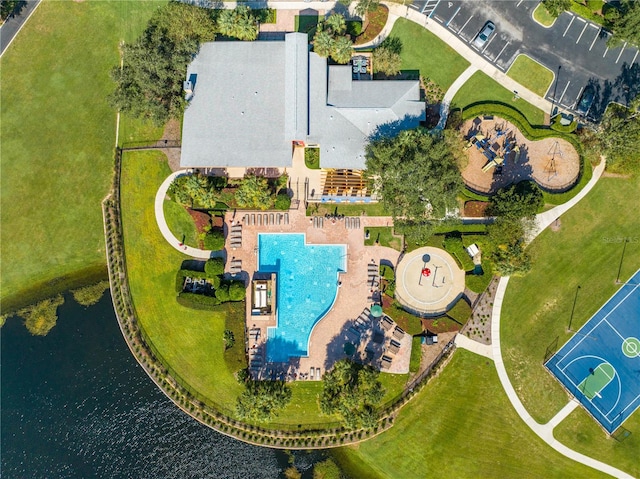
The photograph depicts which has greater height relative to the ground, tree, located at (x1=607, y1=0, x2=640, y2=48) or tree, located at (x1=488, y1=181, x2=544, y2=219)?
tree, located at (x1=607, y1=0, x2=640, y2=48)

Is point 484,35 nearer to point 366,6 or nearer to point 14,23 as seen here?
point 366,6

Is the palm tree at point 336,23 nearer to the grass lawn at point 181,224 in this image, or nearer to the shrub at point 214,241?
the shrub at point 214,241

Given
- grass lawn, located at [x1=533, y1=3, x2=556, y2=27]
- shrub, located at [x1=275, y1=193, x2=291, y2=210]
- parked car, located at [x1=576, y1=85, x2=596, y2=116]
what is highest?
grass lawn, located at [x1=533, y1=3, x2=556, y2=27]

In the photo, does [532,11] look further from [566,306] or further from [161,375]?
[161,375]

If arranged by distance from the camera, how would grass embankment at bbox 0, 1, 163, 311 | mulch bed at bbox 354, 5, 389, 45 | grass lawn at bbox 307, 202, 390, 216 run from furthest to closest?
grass embankment at bbox 0, 1, 163, 311
mulch bed at bbox 354, 5, 389, 45
grass lawn at bbox 307, 202, 390, 216

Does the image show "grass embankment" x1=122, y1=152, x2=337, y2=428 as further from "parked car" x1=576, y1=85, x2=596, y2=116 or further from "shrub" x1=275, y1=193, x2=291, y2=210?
"parked car" x1=576, y1=85, x2=596, y2=116

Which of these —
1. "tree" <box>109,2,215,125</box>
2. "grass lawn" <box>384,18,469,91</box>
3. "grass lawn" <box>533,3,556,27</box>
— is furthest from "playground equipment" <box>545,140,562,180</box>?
"tree" <box>109,2,215,125</box>

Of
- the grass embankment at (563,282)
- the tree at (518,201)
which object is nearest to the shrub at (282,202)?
the tree at (518,201)
